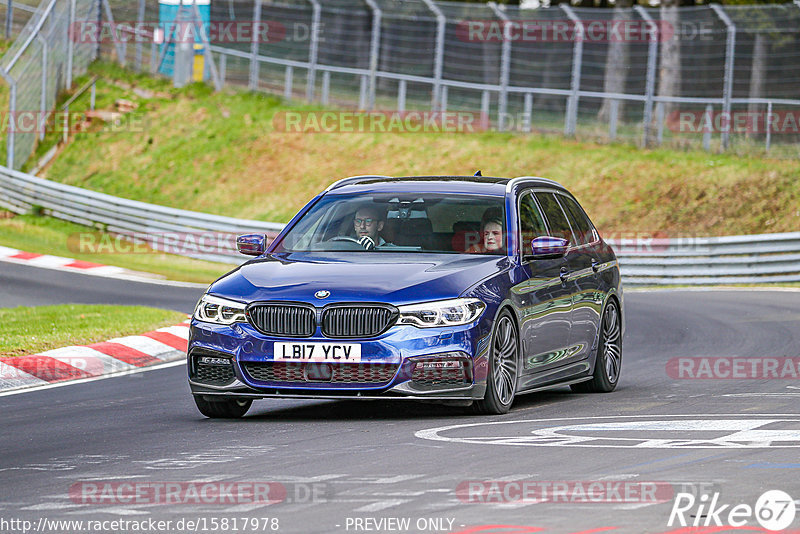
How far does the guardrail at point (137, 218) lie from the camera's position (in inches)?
1159

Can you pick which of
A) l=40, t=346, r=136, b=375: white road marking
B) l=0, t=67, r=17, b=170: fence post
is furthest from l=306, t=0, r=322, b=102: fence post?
l=40, t=346, r=136, b=375: white road marking

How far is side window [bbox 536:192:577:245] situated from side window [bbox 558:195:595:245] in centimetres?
12

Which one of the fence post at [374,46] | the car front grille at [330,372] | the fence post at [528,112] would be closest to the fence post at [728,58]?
the fence post at [528,112]

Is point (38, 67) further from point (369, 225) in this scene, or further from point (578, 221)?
point (369, 225)

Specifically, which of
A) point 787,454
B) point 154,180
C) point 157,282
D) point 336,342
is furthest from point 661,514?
point 154,180

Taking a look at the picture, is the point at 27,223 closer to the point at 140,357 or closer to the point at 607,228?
the point at 607,228

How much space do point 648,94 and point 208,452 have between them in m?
23.9

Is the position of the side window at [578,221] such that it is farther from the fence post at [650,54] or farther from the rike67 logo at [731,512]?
the fence post at [650,54]

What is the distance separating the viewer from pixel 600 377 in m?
11.7

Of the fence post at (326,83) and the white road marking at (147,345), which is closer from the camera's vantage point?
Answer: the white road marking at (147,345)

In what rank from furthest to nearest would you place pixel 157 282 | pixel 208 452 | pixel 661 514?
pixel 157 282
pixel 208 452
pixel 661 514

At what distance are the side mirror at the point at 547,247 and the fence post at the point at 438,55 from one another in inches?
940

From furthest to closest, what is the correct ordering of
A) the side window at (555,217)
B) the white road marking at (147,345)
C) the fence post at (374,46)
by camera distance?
the fence post at (374,46), the white road marking at (147,345), the side window at (555,217)

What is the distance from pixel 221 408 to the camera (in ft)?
32.8
